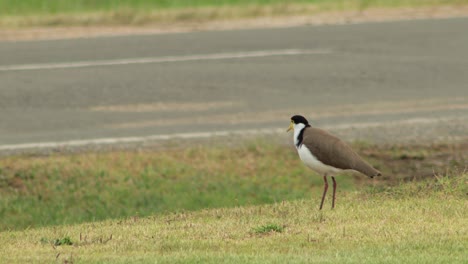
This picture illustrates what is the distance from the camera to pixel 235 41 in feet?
51.7

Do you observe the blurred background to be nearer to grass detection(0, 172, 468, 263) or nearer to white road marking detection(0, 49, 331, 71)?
white road marking detection(0, 49, 331, 71)

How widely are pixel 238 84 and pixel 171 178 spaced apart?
2.86 metres

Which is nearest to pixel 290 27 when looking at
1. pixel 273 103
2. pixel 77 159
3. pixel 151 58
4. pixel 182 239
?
pixel 151 58

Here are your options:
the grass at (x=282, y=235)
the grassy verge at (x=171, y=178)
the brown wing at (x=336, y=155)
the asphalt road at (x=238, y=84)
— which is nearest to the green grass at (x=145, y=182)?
the grassy verge at (x=171, y=178)

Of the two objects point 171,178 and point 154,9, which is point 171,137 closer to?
point 171,178

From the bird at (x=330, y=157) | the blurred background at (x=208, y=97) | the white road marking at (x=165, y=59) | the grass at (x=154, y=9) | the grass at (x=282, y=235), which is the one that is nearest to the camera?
the grass at (x=282, y=235)

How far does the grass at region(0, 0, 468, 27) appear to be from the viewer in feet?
55.8

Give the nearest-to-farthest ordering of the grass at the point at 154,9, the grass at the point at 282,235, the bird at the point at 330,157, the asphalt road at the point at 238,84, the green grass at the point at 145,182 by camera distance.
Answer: the grass at the point at 282,235 < the bird at the point at 330,157 < the green grass at the point at 145,182 < the asphalt road at the point at 238,84 < the grass at the point at 154,9

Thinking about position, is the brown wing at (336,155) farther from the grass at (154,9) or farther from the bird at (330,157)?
the grass at (154,9)

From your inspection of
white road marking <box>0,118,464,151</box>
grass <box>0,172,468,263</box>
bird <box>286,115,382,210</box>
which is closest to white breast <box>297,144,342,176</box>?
bird <box>286,115,382,210</box>

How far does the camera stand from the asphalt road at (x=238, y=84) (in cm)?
1219

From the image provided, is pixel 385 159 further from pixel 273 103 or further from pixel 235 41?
pixel 235 41

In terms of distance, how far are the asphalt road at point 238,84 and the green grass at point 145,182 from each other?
560mm

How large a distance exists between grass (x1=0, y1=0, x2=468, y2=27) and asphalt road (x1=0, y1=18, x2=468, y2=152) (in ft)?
3.43
